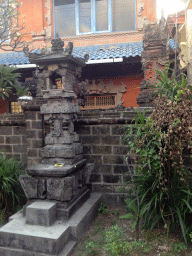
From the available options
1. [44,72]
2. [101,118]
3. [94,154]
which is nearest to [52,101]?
[44,72]

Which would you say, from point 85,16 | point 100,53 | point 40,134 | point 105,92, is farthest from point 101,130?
point 85,16

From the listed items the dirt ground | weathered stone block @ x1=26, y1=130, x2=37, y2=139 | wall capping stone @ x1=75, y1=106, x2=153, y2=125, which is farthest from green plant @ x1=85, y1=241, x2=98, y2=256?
weathered stone block @ x1=26, y1=130, x2=37, y2=139

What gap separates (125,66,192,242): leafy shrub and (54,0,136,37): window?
6976 millimetres

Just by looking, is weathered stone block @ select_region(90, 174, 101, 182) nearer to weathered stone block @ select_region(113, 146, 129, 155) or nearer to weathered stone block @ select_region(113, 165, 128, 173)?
weathered stone block @ select_region(113, 165, 128, 173)

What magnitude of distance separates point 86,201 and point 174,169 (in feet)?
6.21

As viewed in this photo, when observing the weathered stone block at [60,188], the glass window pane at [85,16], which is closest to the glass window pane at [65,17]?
the glass window pane at [85,16]

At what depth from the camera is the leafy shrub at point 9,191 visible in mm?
4152

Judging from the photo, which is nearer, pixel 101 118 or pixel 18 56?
pixel 101 118

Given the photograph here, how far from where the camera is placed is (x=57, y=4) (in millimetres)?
9734

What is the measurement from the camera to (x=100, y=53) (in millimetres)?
8094

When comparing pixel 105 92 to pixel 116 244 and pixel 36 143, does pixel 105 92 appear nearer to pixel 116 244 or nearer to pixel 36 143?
pixel 36 143

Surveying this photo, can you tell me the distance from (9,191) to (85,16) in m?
8.11

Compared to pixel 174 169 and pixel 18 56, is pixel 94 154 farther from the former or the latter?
pixel 18 56

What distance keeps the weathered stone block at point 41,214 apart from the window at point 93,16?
26.2ft
